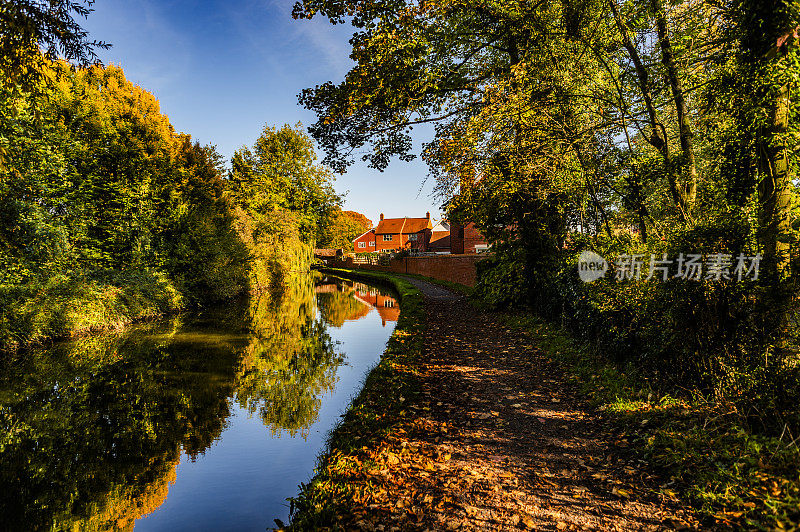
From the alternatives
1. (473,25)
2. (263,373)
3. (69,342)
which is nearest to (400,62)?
(473,25)

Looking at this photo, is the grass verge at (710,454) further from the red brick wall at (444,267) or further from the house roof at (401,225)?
the house roof at (401,225)

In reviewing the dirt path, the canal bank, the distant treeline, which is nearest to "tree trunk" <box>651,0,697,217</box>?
the canal bank

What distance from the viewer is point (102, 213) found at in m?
17.1

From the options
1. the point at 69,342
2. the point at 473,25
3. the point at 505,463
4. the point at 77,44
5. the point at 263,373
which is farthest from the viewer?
the point at 69,342

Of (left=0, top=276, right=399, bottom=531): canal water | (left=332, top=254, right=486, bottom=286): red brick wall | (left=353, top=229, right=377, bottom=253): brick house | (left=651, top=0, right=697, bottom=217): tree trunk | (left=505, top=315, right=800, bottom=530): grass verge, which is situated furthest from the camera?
(left=353, top=229, right=377, bottom=253): brick house

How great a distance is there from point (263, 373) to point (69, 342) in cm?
799

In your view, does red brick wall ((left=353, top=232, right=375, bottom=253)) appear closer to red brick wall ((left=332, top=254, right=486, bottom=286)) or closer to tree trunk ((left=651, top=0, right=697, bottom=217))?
red brick wall ((left=332, top=254, right=486, bottom=286))

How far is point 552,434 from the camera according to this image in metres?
4.91

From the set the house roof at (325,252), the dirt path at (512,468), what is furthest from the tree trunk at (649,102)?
the house roof at (325,252)

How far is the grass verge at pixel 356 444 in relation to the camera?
359 cm

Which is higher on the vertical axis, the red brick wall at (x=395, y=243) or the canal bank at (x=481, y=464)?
the red brick wall at (x=395, y=243)

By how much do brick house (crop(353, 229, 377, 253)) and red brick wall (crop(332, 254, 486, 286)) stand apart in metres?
41.4

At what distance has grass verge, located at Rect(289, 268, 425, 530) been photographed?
3.59 m

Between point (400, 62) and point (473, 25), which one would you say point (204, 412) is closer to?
point (400, 62)
